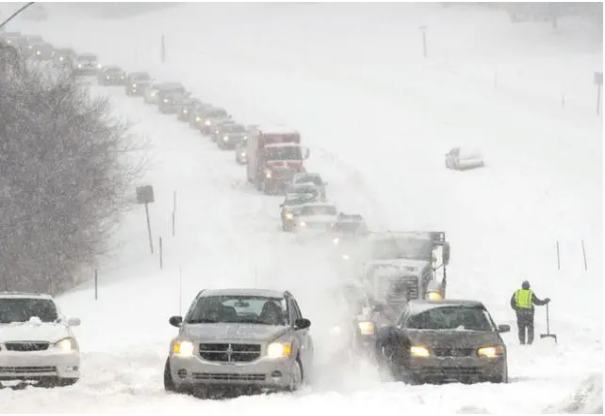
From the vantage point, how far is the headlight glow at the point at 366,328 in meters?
23.5

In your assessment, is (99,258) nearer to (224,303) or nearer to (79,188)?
(79,188)

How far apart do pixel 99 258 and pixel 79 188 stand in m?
5.86

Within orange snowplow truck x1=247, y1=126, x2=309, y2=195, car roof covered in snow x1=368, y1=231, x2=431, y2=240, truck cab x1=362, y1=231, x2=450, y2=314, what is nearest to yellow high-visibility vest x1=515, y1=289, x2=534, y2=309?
truck cab x1=362, y1=231, x2=450, y2=314

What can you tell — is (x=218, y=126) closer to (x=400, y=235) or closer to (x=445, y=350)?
(x=400, y=235)

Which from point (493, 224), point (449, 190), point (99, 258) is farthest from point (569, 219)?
point (99, 258)

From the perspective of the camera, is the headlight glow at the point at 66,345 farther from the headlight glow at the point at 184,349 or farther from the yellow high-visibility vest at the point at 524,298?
the yellow high-visibility vest at the point at 524,298

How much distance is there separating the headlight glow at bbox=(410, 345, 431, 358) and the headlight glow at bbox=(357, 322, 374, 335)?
3.99 m

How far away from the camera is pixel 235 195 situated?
57312 mm

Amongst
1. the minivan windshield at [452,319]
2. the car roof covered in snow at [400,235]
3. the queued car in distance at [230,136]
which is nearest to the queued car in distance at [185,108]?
the queued car in distance at [230,136]

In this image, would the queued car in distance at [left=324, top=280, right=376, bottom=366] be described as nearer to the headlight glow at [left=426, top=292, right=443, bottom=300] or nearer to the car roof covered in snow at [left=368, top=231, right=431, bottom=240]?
the car roof covered in snow at [left=368, top=231, right=431, bottom=240]

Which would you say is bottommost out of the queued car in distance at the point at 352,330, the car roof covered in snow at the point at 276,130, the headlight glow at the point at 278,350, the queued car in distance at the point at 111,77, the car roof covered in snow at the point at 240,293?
the queued car in distance at the point at 352,330

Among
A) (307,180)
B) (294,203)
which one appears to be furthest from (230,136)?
(294,203)

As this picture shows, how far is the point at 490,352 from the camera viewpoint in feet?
63.4

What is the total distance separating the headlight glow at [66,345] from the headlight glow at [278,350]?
362 cm
